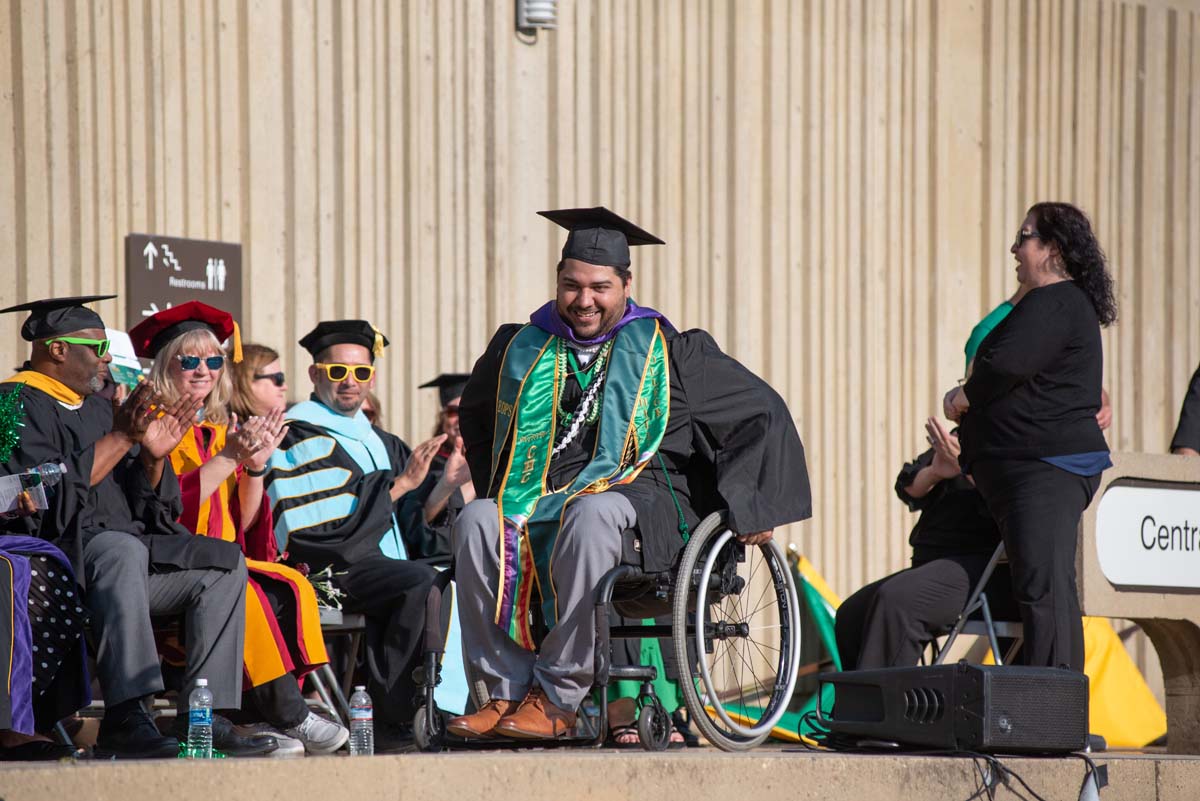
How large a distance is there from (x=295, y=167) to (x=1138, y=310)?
15.7ft

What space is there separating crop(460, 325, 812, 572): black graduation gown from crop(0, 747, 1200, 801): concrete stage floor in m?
0.64

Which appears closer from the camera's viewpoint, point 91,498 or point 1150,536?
point 91,498

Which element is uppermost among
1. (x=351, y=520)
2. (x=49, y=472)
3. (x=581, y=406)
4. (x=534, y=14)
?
(x=534, y=14)

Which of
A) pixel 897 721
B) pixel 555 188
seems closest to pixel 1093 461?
pixel 897 721

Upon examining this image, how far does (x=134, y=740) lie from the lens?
421cm

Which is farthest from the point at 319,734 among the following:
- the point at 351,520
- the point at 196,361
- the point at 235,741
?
the point at 351,520

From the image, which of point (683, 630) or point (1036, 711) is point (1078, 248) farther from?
point (683, 630)

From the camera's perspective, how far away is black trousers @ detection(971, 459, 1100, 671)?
4887 millimetres

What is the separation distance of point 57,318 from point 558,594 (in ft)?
5.26

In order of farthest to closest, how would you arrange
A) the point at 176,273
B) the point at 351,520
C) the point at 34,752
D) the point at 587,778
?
the point at 176,273 < the point at 351,520 < the point at 34,752 < the point at 587,778

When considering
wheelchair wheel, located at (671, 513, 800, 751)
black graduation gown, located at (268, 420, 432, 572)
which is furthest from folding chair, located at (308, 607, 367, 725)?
wheelchair wheel, located at (671, 513, 800, 751)

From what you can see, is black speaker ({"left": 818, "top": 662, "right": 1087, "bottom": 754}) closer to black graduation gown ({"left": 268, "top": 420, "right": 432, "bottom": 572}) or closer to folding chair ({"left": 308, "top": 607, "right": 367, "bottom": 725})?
folding chair ({"left": 308, "top": 607, "right": 367, "bottom": 725})

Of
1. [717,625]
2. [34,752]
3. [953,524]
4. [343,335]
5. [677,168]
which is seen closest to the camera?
[34,752]

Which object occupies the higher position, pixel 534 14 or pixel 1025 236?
pixel 534 14
